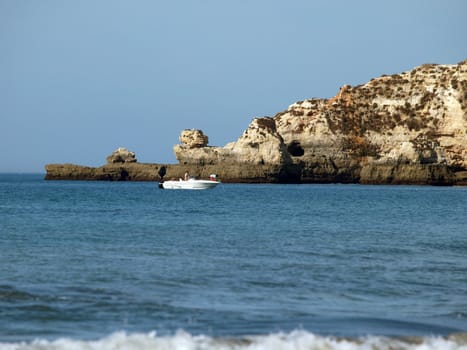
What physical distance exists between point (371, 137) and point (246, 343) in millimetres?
106232

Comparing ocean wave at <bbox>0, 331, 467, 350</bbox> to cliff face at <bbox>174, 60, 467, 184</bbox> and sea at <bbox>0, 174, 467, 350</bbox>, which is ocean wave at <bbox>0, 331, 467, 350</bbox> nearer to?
sea at <bbox>0, 174, 467, 350</bbox>

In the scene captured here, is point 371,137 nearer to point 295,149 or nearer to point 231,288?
point 295,149

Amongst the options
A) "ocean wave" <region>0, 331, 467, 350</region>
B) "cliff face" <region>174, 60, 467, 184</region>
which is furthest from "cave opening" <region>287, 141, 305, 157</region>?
"ocean wave" <region>0, 331, 467, 350</region>

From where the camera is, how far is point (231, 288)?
17734 millimetres

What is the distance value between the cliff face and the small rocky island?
0.45 ft

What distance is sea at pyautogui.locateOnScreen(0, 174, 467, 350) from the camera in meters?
12.7

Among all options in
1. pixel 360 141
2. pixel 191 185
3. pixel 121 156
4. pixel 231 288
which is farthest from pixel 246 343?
pixel 121 156

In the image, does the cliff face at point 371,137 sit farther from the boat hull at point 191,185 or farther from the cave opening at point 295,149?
the boat hull at point 191,185

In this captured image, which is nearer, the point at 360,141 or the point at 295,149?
the point at 360,141

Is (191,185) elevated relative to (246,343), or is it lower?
elevated

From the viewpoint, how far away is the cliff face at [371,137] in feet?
348

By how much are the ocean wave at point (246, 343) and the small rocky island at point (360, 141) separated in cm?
9241

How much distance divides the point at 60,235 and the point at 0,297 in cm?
1500

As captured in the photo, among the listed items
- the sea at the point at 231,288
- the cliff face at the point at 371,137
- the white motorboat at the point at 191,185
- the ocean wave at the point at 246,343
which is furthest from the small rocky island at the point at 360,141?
the ocean wave at the point at 246,343
